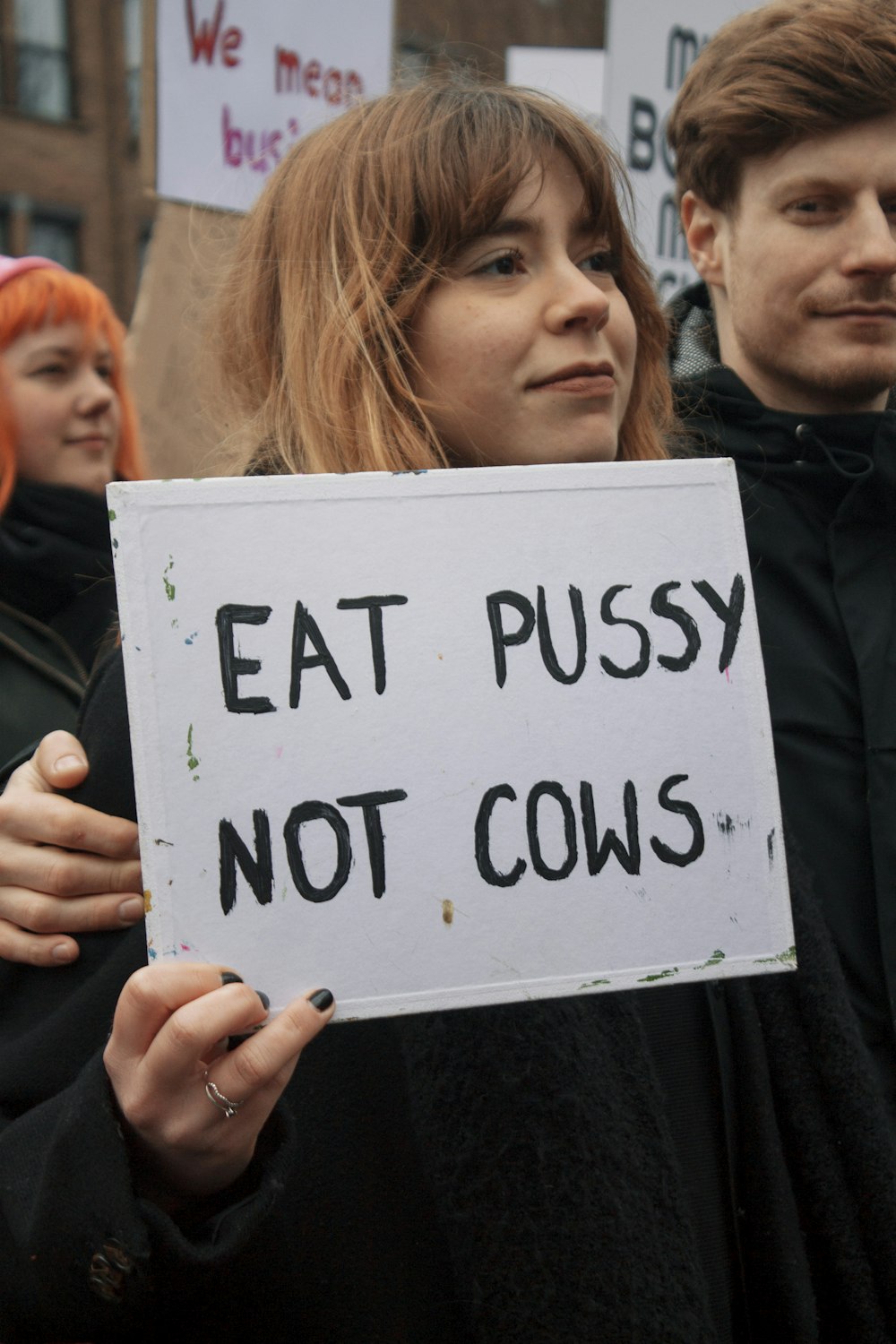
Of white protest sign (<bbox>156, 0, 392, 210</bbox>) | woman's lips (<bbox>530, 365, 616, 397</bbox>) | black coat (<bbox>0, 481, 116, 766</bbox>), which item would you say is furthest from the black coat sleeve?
white protest sign (<bbox>156, 0, 392, 210</bbox>)

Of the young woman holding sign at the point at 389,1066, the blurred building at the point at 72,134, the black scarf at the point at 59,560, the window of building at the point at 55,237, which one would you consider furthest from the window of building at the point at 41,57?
the young woman holding sign at the point at 389,1066

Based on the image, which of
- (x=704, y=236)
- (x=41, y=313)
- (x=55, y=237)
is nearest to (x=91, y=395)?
(x=41, y=313)

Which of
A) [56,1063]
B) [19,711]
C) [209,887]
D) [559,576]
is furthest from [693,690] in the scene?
[19,711]

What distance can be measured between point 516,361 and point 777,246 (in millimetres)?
646

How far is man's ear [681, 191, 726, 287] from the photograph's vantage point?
1777mm

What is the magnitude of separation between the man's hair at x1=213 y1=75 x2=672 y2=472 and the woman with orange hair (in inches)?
42.6

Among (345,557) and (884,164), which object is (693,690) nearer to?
(345,557)

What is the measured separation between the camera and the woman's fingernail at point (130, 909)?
0.99m

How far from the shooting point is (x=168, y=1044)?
82 cm

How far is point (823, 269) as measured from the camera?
1.61 meters

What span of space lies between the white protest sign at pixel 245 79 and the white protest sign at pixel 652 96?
54 centimetres

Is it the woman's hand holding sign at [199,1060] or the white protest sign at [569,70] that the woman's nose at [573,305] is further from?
the white protest sign at [569,70]

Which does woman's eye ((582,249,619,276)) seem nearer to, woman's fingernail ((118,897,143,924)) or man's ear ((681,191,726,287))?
man's ear ((681,191,726,287))

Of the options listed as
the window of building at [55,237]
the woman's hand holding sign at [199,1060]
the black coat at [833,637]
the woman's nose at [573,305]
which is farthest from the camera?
the window of building at [55,237]
